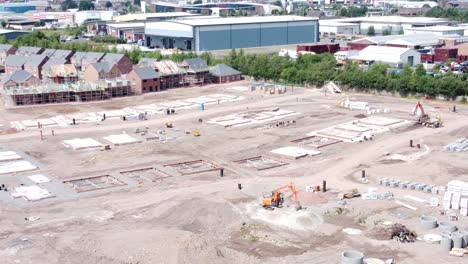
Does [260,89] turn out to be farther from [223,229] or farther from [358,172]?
[223,229]

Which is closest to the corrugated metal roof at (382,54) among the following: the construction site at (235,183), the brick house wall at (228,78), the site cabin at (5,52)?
the brick house wall at (228,78)

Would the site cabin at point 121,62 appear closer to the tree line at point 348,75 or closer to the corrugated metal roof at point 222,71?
the corrugated metal roof at point 222,71

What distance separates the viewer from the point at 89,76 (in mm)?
58344

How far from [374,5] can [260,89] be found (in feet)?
429

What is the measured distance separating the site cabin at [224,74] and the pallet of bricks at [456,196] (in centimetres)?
3845

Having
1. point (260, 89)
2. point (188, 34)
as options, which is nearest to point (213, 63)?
point (260, 89)

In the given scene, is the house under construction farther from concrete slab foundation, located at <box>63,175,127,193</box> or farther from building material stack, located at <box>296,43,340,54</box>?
building material stack, located at <box>296,43,340,54</box>

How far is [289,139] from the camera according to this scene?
3791 cm

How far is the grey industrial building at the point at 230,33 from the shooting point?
3265 inches

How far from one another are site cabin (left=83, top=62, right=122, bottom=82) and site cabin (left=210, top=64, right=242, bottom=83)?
966 cm

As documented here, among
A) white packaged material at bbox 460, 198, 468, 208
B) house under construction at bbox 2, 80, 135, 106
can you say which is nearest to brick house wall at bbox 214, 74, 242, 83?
house under construction at bbox 2, 80, 135, 106

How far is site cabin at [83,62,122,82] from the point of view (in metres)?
57.5

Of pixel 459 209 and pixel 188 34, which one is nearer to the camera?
pixel 459 209

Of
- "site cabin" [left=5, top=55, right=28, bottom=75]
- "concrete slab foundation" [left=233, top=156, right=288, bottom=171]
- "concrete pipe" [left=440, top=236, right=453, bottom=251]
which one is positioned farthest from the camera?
"site cabin" [left=5, top=55, right=28, bottom=75]
